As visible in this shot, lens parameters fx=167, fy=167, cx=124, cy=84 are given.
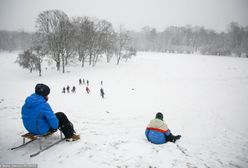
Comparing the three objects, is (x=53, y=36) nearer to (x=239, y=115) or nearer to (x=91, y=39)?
(x=91, y=39)

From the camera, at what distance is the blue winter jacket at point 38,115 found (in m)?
5.26

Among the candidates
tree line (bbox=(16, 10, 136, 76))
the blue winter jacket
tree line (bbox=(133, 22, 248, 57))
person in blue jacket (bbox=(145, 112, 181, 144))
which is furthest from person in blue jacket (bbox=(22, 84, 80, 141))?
tree line (bbox=(133, 22, 248, 57))

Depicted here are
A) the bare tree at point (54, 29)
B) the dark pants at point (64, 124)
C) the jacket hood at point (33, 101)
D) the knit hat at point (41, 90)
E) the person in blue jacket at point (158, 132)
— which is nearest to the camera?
the jacket hood at point (33, 101)

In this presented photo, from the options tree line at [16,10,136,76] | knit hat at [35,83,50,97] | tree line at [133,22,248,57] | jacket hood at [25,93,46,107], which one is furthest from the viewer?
tree line at [133,22,248,57]

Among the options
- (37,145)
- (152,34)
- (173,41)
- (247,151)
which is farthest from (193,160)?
(152,34)

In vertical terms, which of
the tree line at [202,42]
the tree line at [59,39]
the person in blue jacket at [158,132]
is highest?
the tree line at [202,42]

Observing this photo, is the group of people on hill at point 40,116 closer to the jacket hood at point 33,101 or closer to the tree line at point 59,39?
the jacket hood at point 33,101

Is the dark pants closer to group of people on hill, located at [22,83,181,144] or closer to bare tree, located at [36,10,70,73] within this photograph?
group of people on hill, located at [22,83,181,144]

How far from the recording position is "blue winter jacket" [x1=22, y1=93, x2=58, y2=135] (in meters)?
5.26

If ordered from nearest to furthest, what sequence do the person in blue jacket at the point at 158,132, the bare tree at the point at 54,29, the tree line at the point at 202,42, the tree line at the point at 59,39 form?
the person in blue jacket at the point at 158,132
the bare tree at the point at 54,29
the tree line at the point at 59,39
the tree line at the point at 202,42

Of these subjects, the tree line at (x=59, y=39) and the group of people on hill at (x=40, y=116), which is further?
the tree line at (x=59, y=39)

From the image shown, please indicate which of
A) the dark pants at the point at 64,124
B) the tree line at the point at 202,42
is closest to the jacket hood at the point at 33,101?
the dark pants at the point at 64,124

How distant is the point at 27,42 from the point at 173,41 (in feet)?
354

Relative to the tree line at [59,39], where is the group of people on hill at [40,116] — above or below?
below
